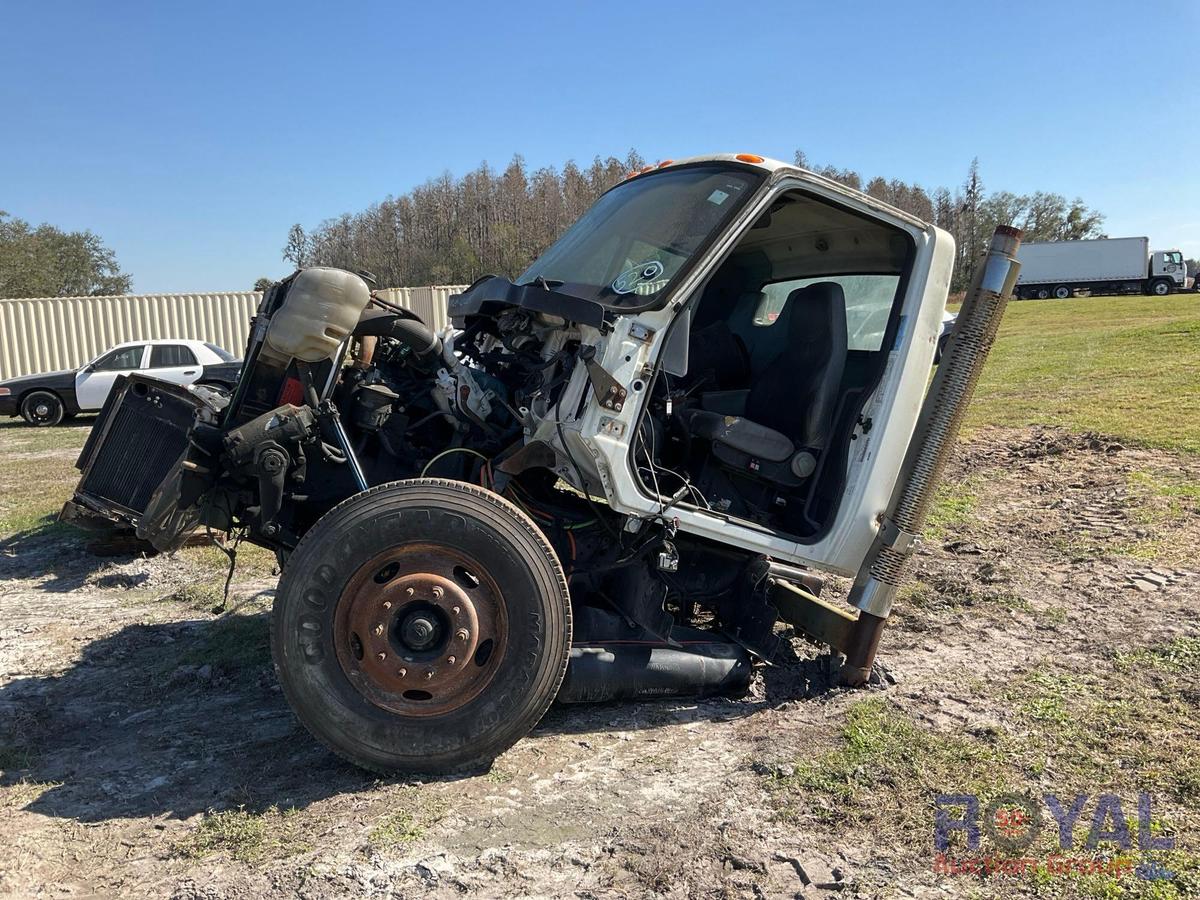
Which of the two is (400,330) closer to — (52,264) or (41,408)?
(41,408)

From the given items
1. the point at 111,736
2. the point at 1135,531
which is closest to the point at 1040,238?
the point at 1135,531

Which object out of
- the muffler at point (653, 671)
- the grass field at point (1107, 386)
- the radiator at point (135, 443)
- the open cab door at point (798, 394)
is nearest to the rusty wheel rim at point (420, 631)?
the muffler at point (653, 671)

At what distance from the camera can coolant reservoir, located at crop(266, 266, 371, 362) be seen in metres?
3.63

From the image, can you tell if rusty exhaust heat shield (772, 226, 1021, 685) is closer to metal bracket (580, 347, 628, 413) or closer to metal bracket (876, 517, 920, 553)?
metal bracket (876, 517, 920, 553)

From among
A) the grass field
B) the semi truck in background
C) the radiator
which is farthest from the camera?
the semi truck in background

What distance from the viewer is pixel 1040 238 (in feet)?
242

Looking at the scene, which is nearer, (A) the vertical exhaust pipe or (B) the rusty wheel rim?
(B) the rusty wheel rim

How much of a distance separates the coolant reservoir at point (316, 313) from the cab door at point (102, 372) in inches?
590

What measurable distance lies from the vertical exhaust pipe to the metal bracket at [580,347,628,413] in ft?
4.39

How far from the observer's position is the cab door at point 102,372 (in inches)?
662

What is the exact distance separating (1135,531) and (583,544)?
4021mm

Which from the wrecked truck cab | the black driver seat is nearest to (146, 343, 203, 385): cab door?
the wrecked truck cab

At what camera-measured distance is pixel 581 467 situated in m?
3.56

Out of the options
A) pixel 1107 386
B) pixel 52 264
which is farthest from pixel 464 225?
pixel 1107 386
